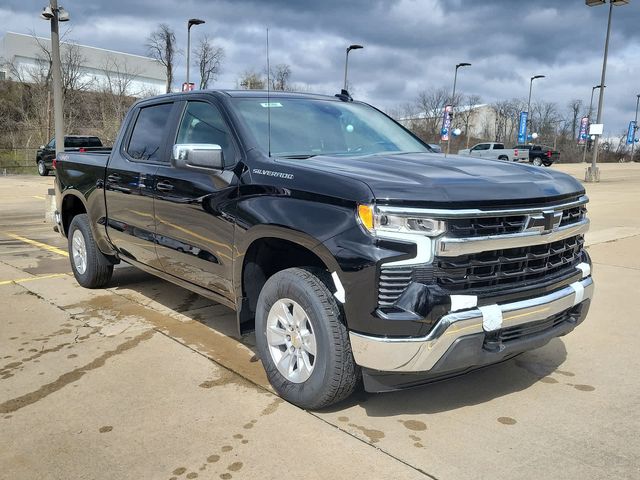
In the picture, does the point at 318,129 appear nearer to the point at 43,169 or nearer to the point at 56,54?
the point at 56,54

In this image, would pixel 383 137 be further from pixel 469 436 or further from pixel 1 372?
pixel 1 372

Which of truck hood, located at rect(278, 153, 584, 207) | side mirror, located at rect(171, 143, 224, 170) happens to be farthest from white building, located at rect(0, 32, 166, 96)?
truck hood, located at rect(278, 153, 584, 207)

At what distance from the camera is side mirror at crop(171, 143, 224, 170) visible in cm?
362

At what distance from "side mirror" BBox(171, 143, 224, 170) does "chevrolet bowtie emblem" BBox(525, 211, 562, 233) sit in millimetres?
1920

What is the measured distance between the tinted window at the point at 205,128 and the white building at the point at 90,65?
3936 centimetres

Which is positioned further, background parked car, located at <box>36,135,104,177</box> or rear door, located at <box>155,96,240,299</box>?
background parked car, located at <box>36,135,104,177</box>

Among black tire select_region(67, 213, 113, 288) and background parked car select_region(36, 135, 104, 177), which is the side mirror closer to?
black tire select_region(67, 213, 113, 288)

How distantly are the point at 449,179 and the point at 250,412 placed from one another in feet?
5.71

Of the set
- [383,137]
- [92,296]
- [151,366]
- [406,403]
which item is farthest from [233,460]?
[92,296]

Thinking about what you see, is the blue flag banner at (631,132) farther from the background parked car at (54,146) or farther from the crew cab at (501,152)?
the background parked car at (54,146)

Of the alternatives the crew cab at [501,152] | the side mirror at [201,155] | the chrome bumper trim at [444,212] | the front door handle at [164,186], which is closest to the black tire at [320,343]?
the chrome bumper trim at [444,212]

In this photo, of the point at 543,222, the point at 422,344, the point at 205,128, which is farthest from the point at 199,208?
Result: the point at 543,222

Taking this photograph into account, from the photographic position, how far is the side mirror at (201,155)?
3.62 m

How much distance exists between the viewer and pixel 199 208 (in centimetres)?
402
